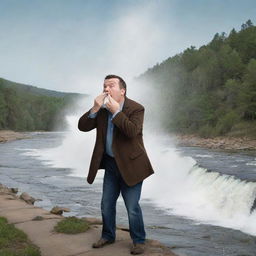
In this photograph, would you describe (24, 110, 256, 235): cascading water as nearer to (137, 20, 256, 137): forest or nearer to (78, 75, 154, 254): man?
(78, 75, 154, 254): man

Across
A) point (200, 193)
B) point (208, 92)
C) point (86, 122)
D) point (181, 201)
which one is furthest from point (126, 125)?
point (208, 92)

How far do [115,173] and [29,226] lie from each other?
2405 mm

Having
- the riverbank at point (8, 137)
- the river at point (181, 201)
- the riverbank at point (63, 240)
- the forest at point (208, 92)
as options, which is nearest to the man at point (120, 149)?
the riverbank at point (63, 240)

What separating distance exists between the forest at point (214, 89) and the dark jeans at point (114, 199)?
5122cm

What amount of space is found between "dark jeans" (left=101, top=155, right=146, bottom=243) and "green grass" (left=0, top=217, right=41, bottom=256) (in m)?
0.98

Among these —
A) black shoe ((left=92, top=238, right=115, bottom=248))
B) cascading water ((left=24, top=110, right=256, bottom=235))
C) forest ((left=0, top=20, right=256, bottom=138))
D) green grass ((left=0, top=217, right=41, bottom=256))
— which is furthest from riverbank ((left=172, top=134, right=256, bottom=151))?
black shoe ((left=92, top=238, right=115, bottom=248))

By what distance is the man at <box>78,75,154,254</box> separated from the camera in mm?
4957

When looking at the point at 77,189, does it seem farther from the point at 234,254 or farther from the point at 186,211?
the point at 234,254

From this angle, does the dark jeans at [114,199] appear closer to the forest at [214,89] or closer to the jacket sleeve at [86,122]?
the jacket sleeve at [86,122]

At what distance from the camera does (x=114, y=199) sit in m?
5.34

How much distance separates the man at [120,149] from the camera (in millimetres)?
4957

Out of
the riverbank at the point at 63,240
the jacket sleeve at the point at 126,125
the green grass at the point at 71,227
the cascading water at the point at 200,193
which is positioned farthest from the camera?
the cascading water at the point at 200,193

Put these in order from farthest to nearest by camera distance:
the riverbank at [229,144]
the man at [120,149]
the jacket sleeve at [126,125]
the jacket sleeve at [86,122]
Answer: the riverbank at [229,144] < the jacket sleeve at [86,122] < the man at [120,149] < the jacket sleeve at [126,125]

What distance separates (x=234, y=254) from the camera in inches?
329
